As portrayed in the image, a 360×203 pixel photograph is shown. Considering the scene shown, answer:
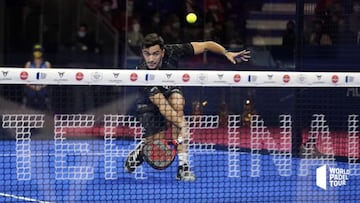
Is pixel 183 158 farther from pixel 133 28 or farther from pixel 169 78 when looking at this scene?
pixel 133 28

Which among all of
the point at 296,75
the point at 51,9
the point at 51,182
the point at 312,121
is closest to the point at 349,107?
the point at 312,121

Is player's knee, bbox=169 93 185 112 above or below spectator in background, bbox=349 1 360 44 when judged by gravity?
below

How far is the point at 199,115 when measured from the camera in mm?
6719

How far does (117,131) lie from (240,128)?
1.24 m

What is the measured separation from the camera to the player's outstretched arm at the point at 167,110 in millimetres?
5969

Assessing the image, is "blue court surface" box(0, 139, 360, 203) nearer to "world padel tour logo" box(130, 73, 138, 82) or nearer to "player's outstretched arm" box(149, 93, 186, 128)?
"player's outstretched arm" box(149, 93, 186, 128)

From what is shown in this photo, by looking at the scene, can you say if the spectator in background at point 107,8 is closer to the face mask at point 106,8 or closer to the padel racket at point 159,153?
the face mask at point 106,8

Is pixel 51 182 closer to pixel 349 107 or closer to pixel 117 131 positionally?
pixel 117 131

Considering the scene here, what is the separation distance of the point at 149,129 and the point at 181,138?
12.8 inches

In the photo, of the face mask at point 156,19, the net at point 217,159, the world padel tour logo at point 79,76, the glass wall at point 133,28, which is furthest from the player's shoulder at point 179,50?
the face mask at point 156,19

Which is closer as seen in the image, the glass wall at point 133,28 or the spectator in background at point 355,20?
the spectator in background at point 355,20

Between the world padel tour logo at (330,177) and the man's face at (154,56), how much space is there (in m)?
1.71

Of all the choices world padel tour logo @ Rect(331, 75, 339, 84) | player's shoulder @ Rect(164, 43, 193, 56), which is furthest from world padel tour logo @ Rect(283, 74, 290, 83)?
player's shoulder @ Rect(164, 43, 193, 56)

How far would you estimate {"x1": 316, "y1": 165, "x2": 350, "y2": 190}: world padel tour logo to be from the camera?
6254 mm
